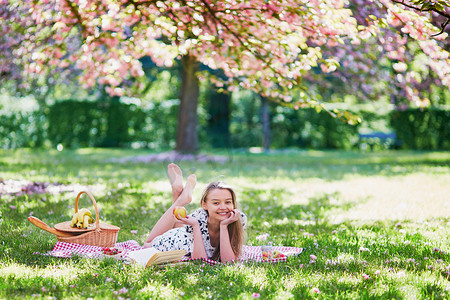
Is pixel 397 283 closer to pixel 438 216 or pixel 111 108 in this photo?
pixel 438 216

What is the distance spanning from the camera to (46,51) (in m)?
6.02

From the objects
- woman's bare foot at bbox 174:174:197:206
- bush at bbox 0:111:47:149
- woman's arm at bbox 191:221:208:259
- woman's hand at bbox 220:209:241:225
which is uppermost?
bush at bbox 0:111:47:149

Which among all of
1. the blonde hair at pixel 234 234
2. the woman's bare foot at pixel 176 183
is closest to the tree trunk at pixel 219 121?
the woman's bare foot at pixel 176 183

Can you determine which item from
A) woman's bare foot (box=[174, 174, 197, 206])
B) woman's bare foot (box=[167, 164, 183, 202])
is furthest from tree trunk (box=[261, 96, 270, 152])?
woman's bare foot (box=[174, 174, 197, 206])

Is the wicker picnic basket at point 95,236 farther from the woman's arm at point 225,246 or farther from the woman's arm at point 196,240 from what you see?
the woman's arm at point 225,246

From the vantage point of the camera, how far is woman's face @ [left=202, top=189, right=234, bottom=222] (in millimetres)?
3912

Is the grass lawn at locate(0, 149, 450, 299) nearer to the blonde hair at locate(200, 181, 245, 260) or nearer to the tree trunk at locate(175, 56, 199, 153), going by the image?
the blonde hair at locate(200, 181, 245, 260)

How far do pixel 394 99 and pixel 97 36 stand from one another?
411 inches

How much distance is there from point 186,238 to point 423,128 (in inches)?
682

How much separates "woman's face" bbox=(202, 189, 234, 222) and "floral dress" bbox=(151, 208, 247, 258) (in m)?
0.16

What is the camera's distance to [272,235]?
4941 millimetres

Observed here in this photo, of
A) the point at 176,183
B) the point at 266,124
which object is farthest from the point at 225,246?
the point at 266,124

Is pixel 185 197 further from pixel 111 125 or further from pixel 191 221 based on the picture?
pixel 111 125

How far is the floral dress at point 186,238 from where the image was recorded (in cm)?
399
